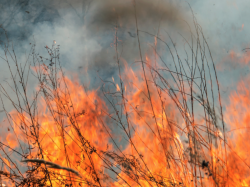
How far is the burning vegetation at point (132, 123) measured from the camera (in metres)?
1.44

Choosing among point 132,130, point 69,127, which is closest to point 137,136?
point 132,130

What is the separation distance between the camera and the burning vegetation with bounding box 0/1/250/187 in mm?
1438

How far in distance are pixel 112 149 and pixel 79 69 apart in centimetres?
90

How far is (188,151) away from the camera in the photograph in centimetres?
143

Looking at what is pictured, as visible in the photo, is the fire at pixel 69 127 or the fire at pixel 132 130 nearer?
the fire at pixel 132 130

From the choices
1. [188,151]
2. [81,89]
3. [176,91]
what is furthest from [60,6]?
[188,151]

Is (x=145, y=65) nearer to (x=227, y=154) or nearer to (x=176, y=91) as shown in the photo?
(x=176, y=91)

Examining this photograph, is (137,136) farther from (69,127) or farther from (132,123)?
(69,127)

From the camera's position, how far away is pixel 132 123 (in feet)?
5.97

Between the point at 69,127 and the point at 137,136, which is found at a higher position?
the point at 69,127

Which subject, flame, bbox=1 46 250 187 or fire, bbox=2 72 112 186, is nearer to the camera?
→ flame, bbox=1 46 250 187

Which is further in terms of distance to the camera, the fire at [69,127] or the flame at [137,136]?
the fire at [69,127]

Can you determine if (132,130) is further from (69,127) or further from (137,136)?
(69,127)

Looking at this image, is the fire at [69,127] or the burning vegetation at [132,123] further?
the fire at [69,127]
